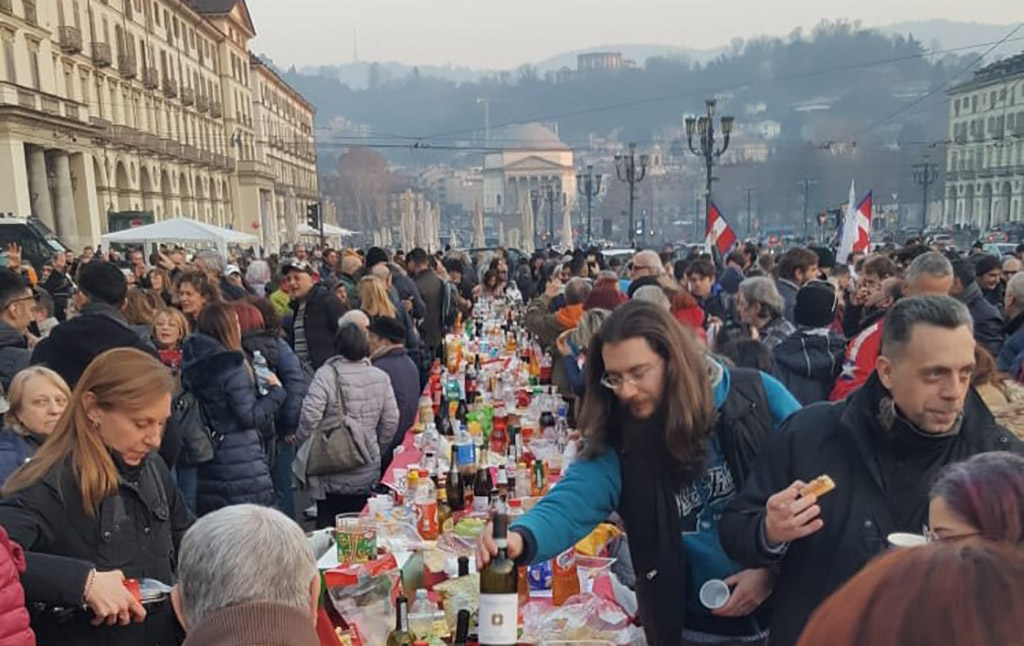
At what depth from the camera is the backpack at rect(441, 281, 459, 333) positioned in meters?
10.4

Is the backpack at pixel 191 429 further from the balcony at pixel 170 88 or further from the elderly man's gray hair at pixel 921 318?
the balcony at pixel 170 88

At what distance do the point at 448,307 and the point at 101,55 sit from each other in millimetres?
38268

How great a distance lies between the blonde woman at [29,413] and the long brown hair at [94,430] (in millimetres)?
1113

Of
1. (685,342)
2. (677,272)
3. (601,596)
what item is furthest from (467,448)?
(677,272)

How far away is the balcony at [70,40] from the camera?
35.5 meters

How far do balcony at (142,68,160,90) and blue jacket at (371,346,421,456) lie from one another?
158 feet

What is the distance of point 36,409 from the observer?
3.59 meters

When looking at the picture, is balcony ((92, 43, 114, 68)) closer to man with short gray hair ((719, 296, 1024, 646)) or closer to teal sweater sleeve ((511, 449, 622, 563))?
teal sweater sleeve ((511, 449, 622, 563))

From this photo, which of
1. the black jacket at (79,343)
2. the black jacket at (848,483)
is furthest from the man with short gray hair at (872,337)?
the black jacket at (79,343)

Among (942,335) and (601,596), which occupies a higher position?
(942,335)

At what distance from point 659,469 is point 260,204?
68.4 meters

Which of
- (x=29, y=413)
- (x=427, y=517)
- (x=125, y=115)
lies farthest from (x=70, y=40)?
(x=427, y=517)

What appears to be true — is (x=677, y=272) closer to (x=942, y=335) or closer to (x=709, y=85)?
(x=942, y=335)

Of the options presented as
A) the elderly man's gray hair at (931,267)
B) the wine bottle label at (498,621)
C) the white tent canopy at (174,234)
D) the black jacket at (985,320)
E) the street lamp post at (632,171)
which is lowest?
the wine bottle label at (498,621)
